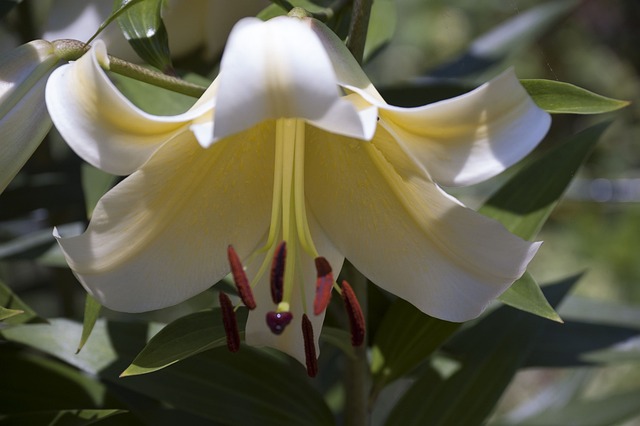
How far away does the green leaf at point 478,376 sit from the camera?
0.76 meters

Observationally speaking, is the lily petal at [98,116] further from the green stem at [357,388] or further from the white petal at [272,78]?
the green stem at [357,388]

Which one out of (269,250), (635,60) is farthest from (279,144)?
(635,60)

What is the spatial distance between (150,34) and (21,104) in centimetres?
13

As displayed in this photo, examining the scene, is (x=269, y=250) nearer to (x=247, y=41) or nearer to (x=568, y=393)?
(x=247, y=41)

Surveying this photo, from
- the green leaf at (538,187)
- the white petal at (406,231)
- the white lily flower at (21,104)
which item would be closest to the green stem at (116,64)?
the white lily flower at (21,104)

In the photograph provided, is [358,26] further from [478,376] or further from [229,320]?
[478,376]

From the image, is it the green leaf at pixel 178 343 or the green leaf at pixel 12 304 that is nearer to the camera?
the green leaf at pixel 178 343

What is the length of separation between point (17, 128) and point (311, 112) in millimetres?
205

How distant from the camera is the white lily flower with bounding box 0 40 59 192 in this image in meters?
0.50

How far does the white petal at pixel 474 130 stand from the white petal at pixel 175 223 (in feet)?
0.43

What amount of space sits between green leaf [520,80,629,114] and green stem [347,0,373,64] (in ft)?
0.36

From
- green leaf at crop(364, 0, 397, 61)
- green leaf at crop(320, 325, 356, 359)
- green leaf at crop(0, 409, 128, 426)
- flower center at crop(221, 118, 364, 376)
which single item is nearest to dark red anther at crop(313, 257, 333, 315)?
flower center at crop(221, 118, 364, 376)

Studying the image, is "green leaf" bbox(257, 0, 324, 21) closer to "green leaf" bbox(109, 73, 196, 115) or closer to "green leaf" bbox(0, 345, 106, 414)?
"green leaf" bbox(109, 73, 196, 115)

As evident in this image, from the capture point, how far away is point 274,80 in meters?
0.39
